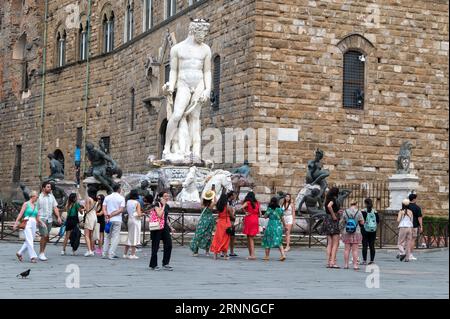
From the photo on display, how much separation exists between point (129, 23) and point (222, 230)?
→ 21.8 meters

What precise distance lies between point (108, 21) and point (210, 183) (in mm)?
21221

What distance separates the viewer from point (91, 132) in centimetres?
4066

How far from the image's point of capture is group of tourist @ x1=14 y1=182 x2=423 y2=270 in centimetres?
1585

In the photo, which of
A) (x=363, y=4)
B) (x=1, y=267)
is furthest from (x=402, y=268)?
(x=363, y=4)

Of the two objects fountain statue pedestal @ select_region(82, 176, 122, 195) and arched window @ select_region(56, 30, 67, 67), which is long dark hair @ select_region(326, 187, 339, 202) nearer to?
fountain statue pedestal @ select_region(82, 176, 122, 195)

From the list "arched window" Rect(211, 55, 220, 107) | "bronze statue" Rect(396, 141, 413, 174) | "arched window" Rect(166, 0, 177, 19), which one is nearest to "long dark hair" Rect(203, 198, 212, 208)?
"bronze statue" Rect(396, 141, 413, 174)

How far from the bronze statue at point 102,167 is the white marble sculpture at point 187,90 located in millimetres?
1523

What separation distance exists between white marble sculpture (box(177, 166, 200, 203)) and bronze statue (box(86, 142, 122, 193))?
211 centimetres

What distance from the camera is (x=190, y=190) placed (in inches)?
826

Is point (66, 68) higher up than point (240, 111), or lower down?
higher up

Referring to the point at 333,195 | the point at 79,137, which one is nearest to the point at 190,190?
the point at 333,195

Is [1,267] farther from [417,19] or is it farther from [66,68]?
[66,68]

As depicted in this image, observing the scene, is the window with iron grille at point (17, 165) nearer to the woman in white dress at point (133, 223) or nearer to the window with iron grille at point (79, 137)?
the window with iron grille at point (79, 137)

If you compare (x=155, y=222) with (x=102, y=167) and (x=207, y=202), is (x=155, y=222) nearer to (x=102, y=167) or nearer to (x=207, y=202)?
(x=207, y=202)
